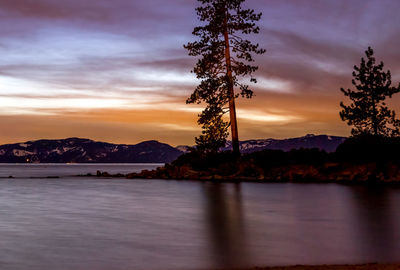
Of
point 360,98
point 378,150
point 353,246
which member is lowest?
point 353,246

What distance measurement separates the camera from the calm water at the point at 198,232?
27.9ft

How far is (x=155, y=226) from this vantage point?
13312 mm

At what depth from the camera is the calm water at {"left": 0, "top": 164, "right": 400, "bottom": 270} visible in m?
8.49

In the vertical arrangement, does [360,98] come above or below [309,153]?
above

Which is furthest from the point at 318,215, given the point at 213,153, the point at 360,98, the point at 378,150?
the point at 360,98

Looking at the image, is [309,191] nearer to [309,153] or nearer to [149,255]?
[309,153]

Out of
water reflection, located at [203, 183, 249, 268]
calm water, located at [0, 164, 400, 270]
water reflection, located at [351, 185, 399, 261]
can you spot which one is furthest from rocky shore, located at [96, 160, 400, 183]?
water reflection, located at [203, 183, 249, 268]

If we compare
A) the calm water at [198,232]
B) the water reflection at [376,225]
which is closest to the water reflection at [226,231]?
the calm water at [198,232]

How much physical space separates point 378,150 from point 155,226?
22.7 m

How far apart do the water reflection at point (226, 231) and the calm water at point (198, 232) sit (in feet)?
0.08

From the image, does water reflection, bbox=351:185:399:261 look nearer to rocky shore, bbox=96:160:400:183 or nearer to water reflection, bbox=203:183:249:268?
water reflection, bbox=203:183:249:268

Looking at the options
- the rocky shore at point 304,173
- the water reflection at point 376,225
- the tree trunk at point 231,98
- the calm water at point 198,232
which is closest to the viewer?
the calm water at point 198,232

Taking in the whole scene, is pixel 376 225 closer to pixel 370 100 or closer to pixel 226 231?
pixel 226 231

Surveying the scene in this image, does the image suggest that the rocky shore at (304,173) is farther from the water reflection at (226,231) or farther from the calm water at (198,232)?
the water reflection at (226,231)
